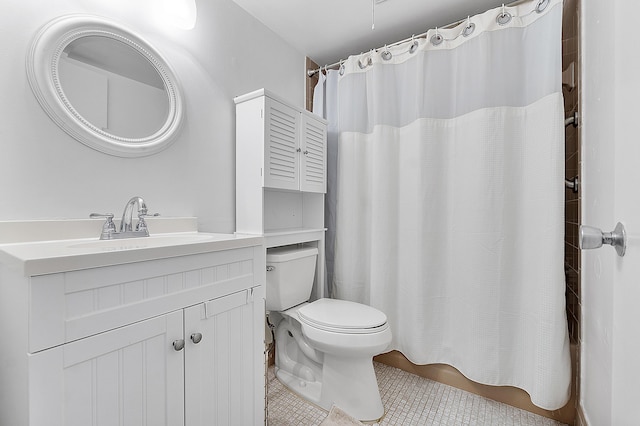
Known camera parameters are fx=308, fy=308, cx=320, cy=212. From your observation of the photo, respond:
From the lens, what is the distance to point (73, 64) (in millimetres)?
1138

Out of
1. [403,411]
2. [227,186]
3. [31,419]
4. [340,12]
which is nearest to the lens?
[31,419]

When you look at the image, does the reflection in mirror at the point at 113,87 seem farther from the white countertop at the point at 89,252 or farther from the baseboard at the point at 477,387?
the baseboard at the point at 477,387

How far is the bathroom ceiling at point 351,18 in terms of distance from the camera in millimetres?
1732

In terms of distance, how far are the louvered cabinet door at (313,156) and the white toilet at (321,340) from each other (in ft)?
1.36

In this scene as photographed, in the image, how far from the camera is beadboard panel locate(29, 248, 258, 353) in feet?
2.24

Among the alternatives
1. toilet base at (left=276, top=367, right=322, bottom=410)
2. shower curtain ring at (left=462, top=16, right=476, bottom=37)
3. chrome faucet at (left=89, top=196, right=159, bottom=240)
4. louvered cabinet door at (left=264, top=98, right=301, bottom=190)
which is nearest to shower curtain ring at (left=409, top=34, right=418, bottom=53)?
shower curtain ring at (left=462, top=16, right=476, bottom=37)

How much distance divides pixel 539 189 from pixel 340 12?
1446mm

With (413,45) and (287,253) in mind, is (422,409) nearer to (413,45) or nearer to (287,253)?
(287,253)

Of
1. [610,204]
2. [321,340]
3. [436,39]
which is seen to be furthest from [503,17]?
[321,340]

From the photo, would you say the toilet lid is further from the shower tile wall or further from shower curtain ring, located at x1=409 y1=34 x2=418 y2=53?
shower curtain ring, located at x1=409 y1=34 x2=418 y2=53

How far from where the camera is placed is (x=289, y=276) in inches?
70.1

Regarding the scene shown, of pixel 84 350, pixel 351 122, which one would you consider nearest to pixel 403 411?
pixel 84 350

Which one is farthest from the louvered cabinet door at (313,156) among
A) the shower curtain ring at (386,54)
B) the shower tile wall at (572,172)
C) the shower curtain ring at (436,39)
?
the shower tile wall at (572,172)

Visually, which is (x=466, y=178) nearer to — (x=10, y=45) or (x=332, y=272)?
(x=332, y=272)
